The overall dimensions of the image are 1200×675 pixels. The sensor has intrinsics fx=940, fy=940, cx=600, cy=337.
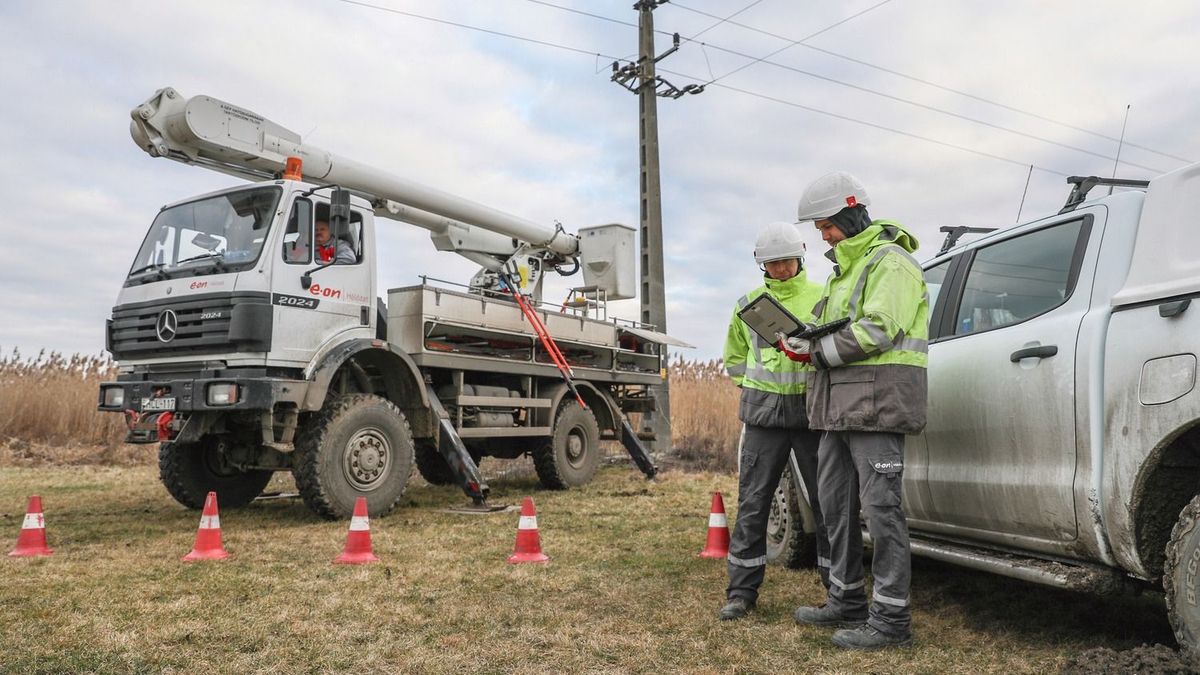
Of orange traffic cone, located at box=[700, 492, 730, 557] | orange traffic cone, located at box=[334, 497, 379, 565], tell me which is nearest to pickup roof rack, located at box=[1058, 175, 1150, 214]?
orange traffic cone, located at box=[700, 492, 730, 557]

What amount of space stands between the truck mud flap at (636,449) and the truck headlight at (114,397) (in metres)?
6.10

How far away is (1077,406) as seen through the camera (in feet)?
11.7

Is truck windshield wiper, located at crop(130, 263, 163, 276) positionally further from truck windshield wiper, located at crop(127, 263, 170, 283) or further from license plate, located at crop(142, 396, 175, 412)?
license plate, located at crop(142, 396, 175, 412)

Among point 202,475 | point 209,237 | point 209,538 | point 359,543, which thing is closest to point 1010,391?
point 359,543

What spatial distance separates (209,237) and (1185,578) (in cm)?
736

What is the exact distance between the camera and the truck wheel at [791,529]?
18.1ft

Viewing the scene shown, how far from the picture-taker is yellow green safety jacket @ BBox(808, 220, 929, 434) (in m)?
3.92

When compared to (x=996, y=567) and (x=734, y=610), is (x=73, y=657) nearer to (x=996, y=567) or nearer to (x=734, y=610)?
(x=734, y=610)

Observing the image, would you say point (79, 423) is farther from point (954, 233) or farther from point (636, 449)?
point (954, 233)

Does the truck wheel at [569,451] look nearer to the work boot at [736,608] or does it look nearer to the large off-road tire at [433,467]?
the large off-road tire at [433,467]

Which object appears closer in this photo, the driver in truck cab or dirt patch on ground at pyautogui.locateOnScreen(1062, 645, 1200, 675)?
dirt patch on ground at pyautogui.locateOnScreen(1062, 645, 1200, 675)

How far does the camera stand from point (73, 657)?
3818 mm

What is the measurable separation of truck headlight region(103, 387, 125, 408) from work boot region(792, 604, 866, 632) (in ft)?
19.4

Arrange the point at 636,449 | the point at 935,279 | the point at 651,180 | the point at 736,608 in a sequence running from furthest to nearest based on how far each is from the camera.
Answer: the point at 651,180
the point at 636,449
the point at 935,279
the point at 736,608
